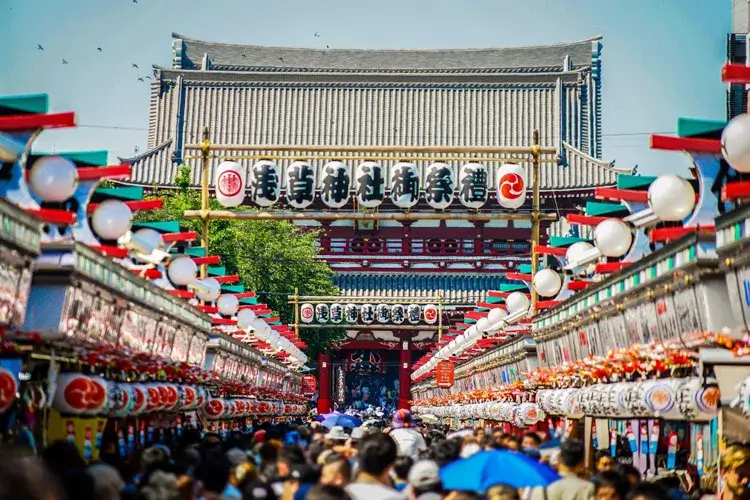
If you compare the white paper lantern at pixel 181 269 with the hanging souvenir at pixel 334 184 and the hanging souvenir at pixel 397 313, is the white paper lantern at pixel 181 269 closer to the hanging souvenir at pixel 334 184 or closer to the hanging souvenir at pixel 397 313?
the hanging souvenir at pixel 334 184

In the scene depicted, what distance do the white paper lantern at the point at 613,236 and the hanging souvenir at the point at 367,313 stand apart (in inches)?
1580

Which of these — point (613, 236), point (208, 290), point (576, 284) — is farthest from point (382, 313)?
point (613, 236)

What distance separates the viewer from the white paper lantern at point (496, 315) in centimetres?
3345

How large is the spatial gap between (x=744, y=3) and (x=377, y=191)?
10184 millimetres

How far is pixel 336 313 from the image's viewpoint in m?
58.8

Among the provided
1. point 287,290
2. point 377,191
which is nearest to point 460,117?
point 287,290

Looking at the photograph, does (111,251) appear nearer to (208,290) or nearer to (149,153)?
(208,290)

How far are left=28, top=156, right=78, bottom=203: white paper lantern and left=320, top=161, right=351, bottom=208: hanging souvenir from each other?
16389 millimetres

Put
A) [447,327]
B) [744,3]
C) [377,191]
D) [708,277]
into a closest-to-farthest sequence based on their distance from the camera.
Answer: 1. [708,277]
2. [744,3]
3. [377,191]
4. [447,327]

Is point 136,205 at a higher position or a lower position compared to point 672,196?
higher

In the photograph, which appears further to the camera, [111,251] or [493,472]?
[111,251]

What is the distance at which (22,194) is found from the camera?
15852mm

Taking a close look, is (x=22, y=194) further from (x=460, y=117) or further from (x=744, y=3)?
(x=460, y=117)

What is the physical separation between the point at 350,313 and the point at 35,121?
43846 mm
